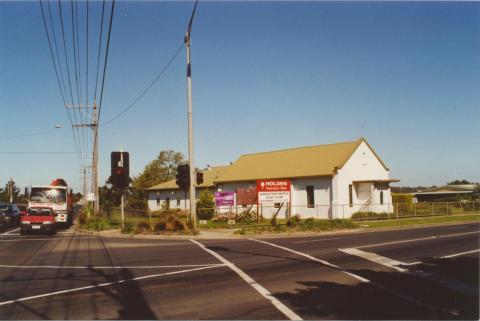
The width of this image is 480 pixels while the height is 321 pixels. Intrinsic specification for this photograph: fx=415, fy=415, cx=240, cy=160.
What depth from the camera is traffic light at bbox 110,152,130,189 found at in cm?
2181

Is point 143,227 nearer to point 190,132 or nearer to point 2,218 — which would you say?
point 190,132

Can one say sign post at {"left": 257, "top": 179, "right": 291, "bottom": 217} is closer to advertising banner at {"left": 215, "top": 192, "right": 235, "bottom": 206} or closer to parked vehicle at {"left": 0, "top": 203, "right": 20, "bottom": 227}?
advertising banner at {"left": 215, "top": 192, "right": 235, "bottom": 206}

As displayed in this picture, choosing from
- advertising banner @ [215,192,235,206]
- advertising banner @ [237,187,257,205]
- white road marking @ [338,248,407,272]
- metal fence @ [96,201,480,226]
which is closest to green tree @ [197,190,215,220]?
metal fence @ [96,201,480,226]

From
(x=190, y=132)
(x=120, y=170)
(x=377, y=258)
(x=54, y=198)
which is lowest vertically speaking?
(x=377, y=258)

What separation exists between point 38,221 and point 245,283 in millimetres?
17836

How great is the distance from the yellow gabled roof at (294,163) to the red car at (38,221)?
63.4ft

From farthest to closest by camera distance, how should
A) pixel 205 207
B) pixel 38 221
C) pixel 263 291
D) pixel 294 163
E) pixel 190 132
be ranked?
pixel 294 163 → pixel 205 207 → pixel 38 221 → pixel 190 132 → pixel 263 291

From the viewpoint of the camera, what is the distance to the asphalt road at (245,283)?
7242mm

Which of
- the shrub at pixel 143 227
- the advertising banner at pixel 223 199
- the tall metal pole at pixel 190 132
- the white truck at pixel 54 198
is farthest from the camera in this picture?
the advertising banner at pixel 223 199

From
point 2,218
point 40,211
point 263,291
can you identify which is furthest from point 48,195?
point 263,291

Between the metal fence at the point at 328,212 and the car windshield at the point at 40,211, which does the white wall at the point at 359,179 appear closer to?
the metal fence at the point at 328,212

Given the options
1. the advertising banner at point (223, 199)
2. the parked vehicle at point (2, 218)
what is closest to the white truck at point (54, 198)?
the parked vehicle at point (2, 218)

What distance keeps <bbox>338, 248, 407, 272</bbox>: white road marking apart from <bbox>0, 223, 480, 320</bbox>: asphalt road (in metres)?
0.03

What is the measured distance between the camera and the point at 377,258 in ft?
42.7
